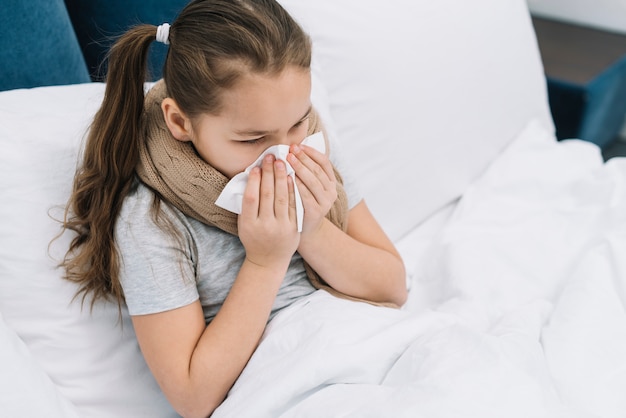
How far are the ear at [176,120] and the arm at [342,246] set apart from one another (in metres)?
0.14

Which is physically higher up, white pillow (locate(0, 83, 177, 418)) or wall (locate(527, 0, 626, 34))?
white pillow (locate(0, 83, 177, 418))

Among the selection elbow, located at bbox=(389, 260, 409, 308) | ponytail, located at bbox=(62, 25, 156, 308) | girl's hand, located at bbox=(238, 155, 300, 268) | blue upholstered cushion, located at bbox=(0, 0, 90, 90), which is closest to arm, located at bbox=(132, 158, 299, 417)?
girl's hand, located at bbox=(238, 155, 300, 268)

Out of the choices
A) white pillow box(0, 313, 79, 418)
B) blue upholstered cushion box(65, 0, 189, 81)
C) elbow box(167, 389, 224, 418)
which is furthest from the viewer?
blue upholstered cushion box(65, 0, 189, 81)

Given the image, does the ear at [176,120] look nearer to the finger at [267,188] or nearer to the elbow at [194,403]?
the finger at [267,188]

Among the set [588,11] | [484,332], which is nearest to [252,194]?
[484,332]

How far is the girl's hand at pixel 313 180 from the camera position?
870mm

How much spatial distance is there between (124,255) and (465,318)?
0.53 m

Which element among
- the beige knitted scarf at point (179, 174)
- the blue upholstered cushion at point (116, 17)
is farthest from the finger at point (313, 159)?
the blue upholstered cushion at point (116, 17)

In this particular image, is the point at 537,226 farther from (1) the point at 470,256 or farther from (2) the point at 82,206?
(2) the point at 82,206

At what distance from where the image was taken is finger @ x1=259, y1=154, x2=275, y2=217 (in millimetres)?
847

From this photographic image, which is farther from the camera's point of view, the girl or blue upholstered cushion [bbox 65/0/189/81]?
blue upholstered cushion [bbox 65/0/189/81]

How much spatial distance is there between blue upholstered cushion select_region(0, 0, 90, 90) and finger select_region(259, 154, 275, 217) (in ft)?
1.48

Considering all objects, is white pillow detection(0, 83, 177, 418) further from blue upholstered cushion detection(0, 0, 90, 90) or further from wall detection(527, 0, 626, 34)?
wall detection(527, 0, 626, 34)

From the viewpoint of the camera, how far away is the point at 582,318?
100 cm
